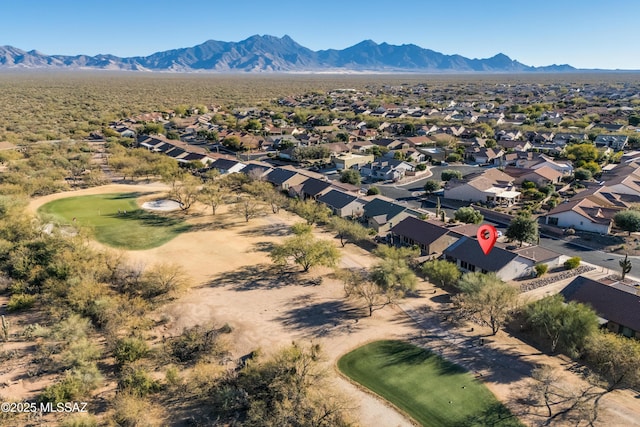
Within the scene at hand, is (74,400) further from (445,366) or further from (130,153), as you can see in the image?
(130,153)

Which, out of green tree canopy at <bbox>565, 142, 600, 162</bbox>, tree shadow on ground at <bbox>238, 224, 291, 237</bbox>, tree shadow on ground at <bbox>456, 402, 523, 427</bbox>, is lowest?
tree shadow on ground at <bbox>456, 402, 523, 427</bbox>

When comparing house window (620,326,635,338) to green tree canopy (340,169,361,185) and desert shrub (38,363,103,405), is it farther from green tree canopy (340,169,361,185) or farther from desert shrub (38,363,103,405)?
green tree canopy (340,169,361,185)

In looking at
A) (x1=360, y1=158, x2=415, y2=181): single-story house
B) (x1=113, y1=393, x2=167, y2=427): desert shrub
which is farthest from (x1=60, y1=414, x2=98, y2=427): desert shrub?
(x1=360, y1=158, x2=415, y2=181): single-story house

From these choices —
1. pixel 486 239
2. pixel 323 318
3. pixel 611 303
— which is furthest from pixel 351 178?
pixel 611 303

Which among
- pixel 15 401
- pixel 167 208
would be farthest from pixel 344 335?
pixel 167 208

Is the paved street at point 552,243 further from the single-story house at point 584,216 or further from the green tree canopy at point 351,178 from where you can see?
the single-story house at point 584,216

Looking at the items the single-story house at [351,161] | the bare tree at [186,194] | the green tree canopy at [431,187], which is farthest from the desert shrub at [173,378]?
the single-story house at [351,161]
